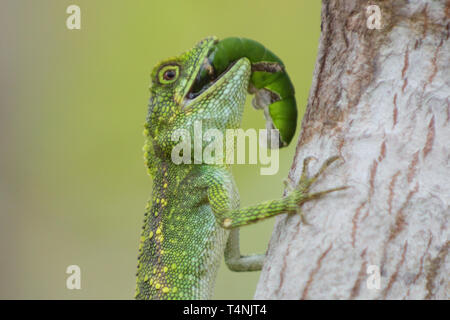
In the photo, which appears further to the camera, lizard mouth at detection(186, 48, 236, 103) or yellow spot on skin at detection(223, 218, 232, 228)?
lizard mouth at detection(186, 48, 236, 103)

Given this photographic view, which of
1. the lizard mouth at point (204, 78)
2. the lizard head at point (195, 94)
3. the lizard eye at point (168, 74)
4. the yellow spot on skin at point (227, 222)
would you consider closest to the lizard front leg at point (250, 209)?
the yellow spot on skin at point (227, 222)

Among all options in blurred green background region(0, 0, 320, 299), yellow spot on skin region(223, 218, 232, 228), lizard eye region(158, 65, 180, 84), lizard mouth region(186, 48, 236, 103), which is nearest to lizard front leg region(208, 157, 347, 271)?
yellow spot on skin region(223, 218, 232, 228)

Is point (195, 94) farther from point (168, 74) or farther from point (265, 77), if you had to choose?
point (265, 77)

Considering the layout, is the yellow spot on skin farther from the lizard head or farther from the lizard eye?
the lizard eye

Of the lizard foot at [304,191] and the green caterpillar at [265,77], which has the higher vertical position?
the green caterpillar at [265,77]

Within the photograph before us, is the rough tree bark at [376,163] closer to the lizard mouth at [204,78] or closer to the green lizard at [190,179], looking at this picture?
the green lizard at [190,179]

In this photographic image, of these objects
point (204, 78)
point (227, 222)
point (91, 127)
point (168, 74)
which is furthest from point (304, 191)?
point (91, 127)
